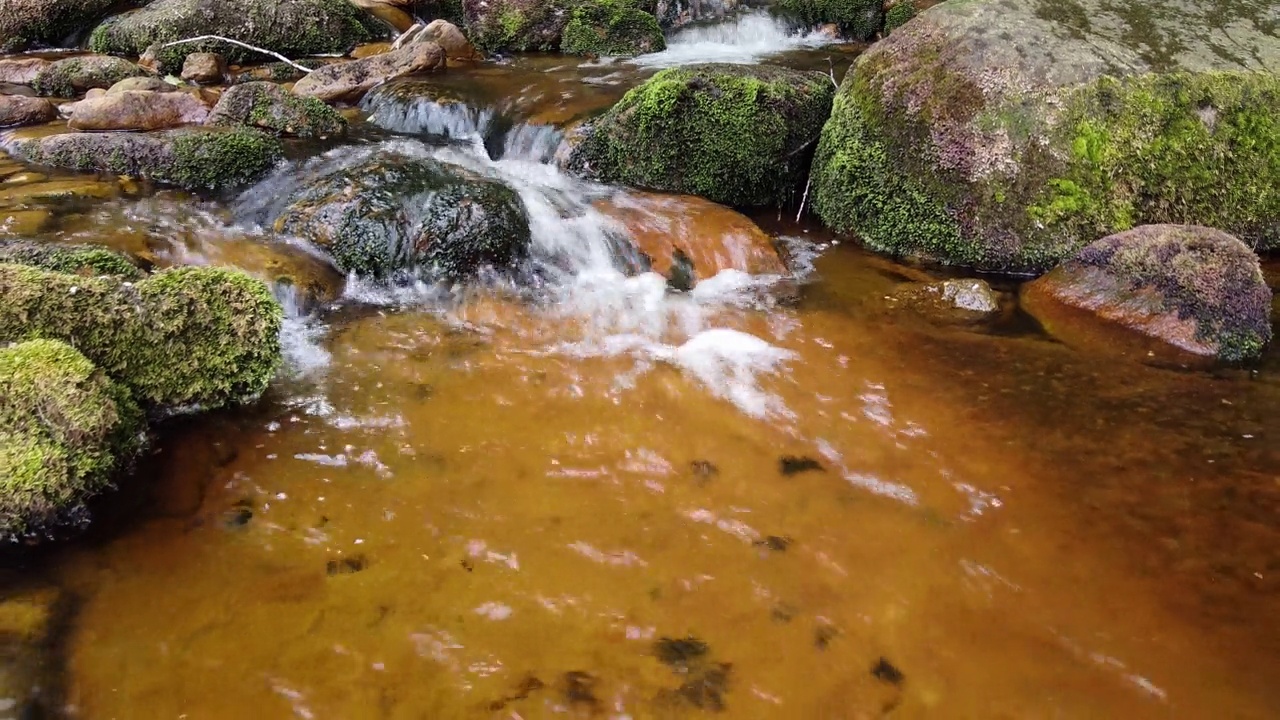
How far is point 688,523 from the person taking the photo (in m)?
3.25

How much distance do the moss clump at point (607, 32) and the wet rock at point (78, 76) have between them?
5243 mm

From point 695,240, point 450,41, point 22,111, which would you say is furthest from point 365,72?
point 695,240

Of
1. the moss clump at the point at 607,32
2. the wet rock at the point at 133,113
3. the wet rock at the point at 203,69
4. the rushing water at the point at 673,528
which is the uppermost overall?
the moss clump at the point at 607,32

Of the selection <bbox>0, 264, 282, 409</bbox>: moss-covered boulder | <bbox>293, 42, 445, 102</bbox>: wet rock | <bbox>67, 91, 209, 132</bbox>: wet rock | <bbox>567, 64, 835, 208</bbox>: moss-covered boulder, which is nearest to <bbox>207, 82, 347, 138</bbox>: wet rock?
<bbox>67, 91, 209, 132</bbox>: wet rock

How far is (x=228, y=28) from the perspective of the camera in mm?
10008

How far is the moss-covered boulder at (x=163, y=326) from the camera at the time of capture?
334 cm

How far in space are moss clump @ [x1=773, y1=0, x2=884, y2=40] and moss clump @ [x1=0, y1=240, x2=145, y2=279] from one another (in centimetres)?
1064

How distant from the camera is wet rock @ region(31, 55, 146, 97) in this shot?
8.41 metres

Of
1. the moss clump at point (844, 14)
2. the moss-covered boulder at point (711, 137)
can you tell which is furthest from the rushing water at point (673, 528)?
the moss clump at point (844, 14)

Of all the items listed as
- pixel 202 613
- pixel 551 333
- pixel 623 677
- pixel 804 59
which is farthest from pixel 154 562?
pixel 804 59

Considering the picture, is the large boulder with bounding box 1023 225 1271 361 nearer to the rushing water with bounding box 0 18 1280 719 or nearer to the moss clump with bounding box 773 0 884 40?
the rushing water with bounding box 0 18 1280 719

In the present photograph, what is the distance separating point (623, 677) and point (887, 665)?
0.91m

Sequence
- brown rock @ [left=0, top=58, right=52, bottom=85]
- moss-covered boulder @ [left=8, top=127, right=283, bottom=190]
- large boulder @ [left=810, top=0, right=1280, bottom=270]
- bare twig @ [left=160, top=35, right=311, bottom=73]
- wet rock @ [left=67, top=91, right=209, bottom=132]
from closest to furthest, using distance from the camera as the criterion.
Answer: large boulder @ [left=810, top=0, right=1280, bottom=270]
moss-covered boulder @ [left=8, top=127, right=283, bottom=190]
wet rock @ [left=67, top=91, right=209, bottom=132]
brown rock @ [left=0, top=58, right=52, bottom=85]
bare twig @ [left=160, top=35, right=311, bottom=73]

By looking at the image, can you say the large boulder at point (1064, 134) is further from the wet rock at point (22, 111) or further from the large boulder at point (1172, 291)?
the wet rock at point (22, 111)
